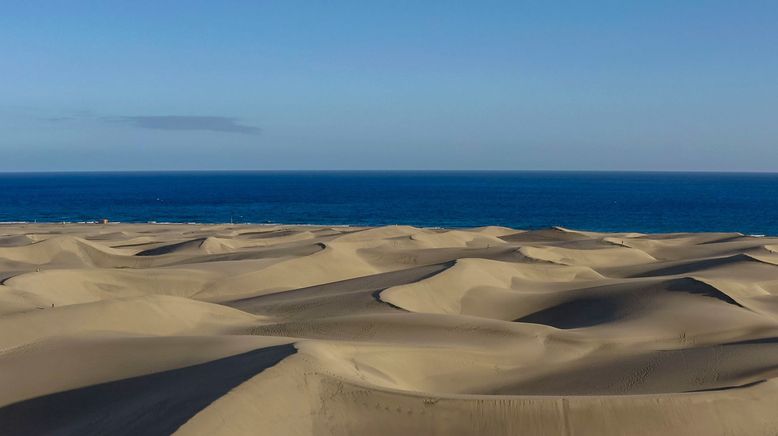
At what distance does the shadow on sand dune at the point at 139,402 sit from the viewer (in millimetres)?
8211

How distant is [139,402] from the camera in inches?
354

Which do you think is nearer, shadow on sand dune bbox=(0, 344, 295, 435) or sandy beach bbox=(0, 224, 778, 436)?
shadow on sand dune bbox=(0, 344, 295, 435)

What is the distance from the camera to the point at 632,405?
28.9ft

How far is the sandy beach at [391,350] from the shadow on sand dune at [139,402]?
0.03 meters

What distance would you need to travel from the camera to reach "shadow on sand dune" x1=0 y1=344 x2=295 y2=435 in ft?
26.9

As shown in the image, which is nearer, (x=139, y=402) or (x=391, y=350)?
(x=139, y=402)

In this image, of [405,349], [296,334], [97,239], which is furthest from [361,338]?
[97,239]

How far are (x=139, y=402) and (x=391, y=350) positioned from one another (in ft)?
13.3

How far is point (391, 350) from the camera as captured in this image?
462 inches

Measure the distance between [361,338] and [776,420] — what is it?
24.3 ft

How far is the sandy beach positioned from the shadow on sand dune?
3cm

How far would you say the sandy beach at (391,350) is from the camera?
855 centimetres

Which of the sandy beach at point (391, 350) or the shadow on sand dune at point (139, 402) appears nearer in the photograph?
the shadow on sand dune at point (139, 402)

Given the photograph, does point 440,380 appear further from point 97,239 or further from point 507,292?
point 97,239
